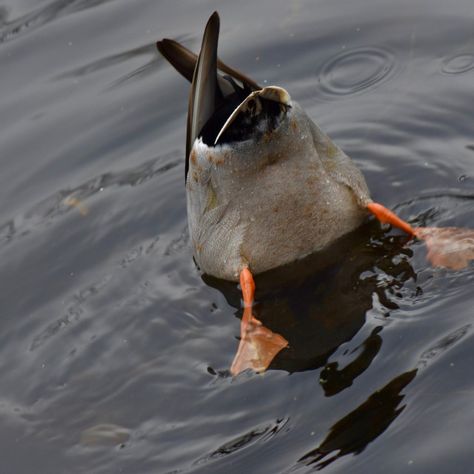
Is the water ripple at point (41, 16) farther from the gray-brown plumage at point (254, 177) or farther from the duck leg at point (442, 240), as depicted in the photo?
the duck leg at point (442, 240)

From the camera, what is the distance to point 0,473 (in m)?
4.78

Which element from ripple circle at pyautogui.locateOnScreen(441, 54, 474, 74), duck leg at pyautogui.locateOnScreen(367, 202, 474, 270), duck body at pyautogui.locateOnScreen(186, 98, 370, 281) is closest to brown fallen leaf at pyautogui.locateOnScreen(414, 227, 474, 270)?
duck leg at pyautogui.locateOnScreen(367, 202, 474, 270)

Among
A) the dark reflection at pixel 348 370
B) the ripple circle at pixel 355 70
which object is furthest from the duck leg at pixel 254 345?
the ripple circle at pixel 355 70

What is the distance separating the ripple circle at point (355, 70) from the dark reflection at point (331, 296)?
1.52m

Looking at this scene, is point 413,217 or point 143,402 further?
point 413,217

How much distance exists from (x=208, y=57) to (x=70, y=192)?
5.85ft

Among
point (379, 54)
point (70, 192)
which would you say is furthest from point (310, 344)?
point (379, 54)

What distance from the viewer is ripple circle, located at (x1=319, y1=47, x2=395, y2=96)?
7098 millimetres

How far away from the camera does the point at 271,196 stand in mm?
5480

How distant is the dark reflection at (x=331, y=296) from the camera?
4.91m

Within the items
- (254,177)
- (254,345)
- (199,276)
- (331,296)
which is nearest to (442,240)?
(331,296)

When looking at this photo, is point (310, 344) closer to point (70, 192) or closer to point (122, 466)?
point (122, 466)

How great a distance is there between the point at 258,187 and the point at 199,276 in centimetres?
70

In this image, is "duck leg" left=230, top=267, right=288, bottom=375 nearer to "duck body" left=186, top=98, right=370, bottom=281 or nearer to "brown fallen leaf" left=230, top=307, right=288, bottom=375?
"brown fallen leaf" left=230, top=307, right=288, bottom=375
